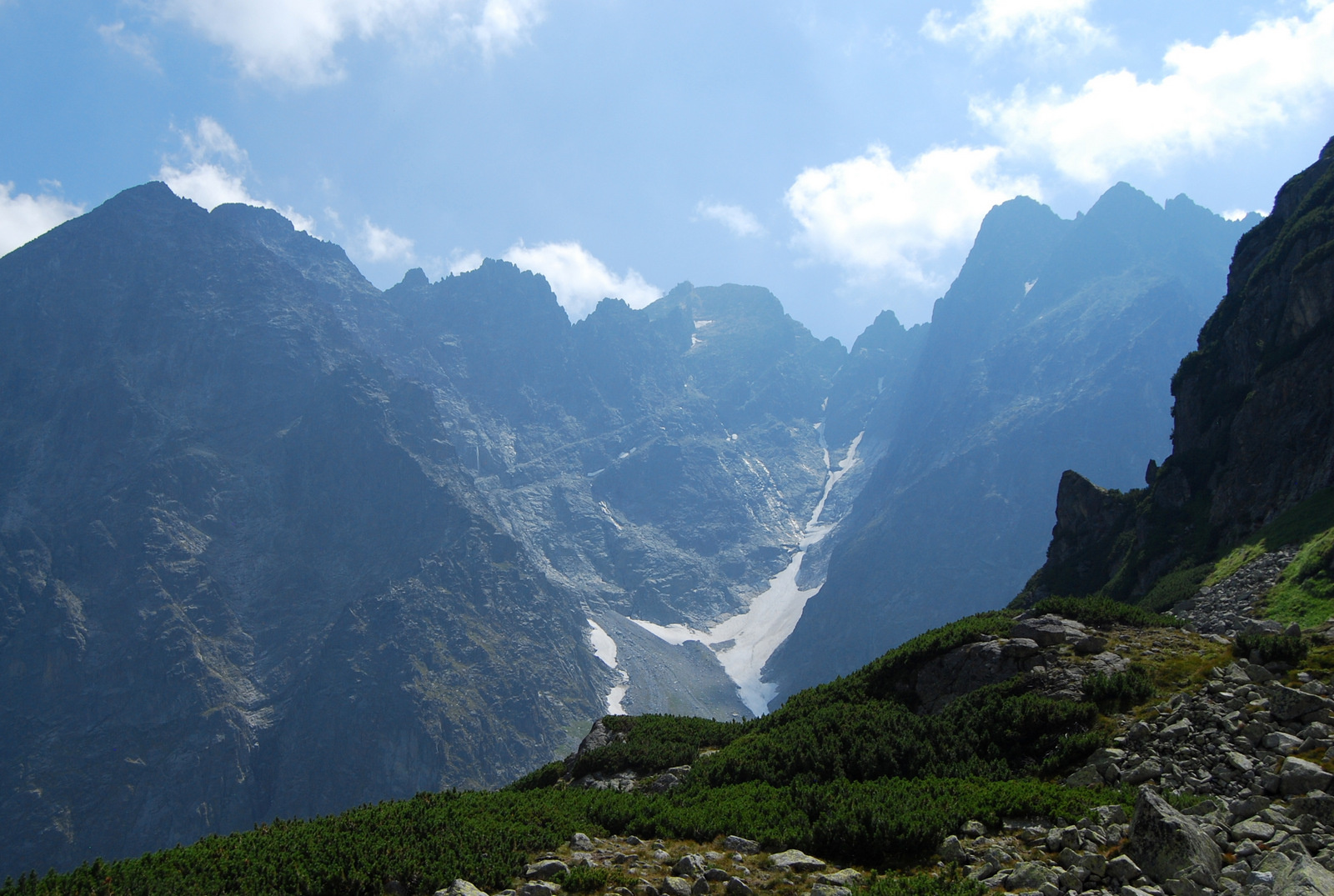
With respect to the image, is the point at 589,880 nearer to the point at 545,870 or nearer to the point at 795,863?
the point at 545,870

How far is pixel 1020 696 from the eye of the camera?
1988 centimetres

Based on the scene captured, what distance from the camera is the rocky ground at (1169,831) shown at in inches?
416

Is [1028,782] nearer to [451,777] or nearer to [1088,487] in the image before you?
[1088,487]

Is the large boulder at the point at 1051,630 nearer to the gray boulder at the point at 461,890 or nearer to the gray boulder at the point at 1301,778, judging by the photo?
the gray boulder at the point at 1301,778

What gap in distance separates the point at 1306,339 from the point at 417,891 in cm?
7446

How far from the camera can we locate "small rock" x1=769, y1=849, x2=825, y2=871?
13.6m

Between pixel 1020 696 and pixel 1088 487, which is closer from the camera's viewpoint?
pixel 1020 696

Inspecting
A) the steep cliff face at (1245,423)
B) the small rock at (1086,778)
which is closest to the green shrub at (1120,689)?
the small rock at (1086,778)

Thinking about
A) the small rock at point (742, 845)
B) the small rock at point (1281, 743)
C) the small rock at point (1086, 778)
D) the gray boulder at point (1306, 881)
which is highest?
the small rock at point (1281, 743)

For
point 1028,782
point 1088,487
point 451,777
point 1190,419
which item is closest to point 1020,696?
point 1028,782

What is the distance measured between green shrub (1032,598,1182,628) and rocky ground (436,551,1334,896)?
13.3 ft

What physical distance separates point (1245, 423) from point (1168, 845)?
6812 centimetres

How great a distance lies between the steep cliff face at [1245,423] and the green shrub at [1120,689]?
4240cm

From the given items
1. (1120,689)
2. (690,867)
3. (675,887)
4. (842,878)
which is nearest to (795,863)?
(842,878)
